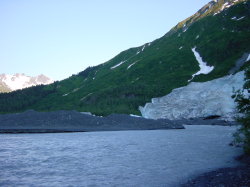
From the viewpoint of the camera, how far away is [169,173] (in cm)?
2347

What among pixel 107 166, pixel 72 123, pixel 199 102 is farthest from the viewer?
pixel 199 102

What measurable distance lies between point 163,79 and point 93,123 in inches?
4751

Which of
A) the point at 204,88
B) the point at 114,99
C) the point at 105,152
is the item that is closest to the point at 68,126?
the point at 105,152

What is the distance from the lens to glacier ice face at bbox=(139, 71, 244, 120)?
4316 inches

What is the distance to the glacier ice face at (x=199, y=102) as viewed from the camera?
360 feet

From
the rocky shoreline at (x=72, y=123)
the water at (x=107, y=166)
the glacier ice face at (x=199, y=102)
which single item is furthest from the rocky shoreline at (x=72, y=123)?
the water at (x=107, y=166)

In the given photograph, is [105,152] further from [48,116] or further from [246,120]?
[48,116]

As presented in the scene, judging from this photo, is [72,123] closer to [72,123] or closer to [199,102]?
[72,123]

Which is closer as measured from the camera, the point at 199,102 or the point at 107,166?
the point at 107,166

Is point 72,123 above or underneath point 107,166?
above

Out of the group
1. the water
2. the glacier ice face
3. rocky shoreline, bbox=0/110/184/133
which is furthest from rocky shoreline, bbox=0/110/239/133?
the water

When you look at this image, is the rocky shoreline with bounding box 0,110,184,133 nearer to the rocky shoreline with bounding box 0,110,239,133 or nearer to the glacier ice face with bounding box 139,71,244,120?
the rocky shoreline with bounding box 0,110,239,133

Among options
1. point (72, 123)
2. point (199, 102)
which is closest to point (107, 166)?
point (72, 123)

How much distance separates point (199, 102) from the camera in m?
118
